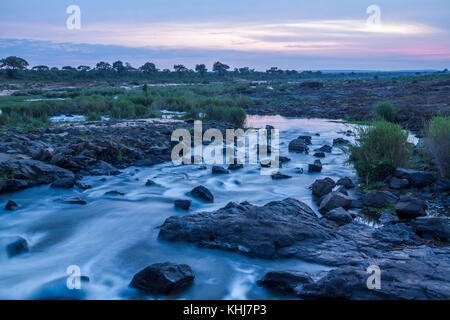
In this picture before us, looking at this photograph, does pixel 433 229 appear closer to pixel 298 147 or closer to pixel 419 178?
pixel 419 178

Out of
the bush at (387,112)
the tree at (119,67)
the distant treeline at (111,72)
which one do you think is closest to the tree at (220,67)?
the distant treeline at (111,72)

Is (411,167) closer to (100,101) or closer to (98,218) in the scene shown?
(98,218)

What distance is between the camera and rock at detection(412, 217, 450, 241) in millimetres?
5957

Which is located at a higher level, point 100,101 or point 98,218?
point 100,101

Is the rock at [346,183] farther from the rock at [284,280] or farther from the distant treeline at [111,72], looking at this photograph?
the distant treeline at [111,72]

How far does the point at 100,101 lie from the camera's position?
24.1 metres

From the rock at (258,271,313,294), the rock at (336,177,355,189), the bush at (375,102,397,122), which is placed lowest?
the rock at (258,271,313,294)

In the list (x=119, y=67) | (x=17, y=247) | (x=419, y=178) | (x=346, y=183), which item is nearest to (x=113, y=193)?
(x=17, y=247)

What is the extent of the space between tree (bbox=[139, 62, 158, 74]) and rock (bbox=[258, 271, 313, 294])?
10279 centimetres

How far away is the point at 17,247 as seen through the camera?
658cm

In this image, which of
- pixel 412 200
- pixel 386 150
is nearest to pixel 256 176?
pixel 386 150

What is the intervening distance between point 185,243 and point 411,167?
21.8 feet

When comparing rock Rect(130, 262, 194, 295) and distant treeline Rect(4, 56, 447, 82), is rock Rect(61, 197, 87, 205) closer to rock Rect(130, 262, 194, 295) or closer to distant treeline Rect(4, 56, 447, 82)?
rock Rect(130, 262, 194, 295)

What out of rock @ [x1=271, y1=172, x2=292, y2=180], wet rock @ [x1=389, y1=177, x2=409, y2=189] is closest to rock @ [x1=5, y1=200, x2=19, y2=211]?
rock @ [x1=271, y1=172, x2=292, y2=180]
